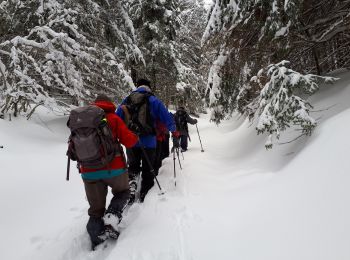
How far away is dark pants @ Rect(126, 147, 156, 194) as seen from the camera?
6.28 m

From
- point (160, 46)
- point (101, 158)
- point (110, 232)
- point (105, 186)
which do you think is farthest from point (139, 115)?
point (160, 46)

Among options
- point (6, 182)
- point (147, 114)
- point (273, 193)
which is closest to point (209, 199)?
point (273, 193)

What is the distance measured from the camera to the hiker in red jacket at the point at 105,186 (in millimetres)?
4551

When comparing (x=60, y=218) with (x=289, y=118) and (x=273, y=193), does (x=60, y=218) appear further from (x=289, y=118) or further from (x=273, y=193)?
(x=289, y=118)

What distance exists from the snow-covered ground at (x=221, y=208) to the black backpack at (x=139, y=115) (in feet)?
3.99

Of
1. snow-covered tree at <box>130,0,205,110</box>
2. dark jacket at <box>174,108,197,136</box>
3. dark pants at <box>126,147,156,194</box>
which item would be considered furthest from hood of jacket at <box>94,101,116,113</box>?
snow-covered tree at <box>130,0,205,110</box>

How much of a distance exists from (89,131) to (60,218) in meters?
2.27

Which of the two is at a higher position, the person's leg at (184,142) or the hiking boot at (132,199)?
the hiking boot at (132,199)

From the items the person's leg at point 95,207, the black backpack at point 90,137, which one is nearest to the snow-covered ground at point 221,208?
the person's leg at point 95,207

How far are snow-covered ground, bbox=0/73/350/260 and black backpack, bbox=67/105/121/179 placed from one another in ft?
3.72

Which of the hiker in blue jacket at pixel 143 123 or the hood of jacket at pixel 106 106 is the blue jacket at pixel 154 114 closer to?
the hiker in blue jacket at pixel 143 123

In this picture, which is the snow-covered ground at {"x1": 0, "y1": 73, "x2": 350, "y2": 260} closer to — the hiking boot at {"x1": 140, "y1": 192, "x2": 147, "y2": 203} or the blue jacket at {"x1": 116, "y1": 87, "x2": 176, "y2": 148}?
the hiking boot at {"x1": 140, "y1": 192, "x2": 147, "y2": 203}

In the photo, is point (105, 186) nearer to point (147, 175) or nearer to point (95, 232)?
point (95, 232)

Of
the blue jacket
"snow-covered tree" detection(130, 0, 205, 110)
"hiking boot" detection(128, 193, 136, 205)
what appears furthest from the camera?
"snow-covered tree" detection(130, 0, 205, 110)
